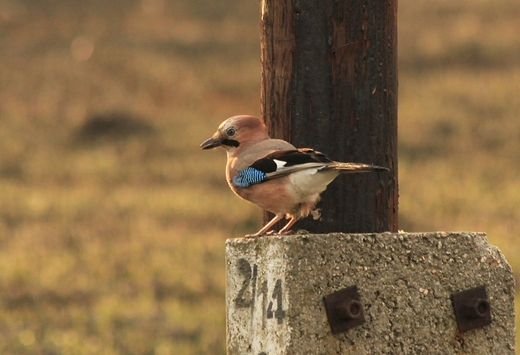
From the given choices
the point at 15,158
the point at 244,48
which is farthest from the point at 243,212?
the point at 244,48

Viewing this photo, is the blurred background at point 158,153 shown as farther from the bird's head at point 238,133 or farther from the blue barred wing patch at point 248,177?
the blue barred wing patch at point 248,177

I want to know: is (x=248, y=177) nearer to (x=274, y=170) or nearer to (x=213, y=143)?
(x=274, y=170)

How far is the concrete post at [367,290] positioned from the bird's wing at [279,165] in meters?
0.43

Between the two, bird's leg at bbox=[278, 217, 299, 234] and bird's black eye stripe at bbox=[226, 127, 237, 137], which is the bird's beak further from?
bird's leg at bbox=[278, 217, 299, 234]

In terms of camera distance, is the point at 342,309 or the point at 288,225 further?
the point at 288,225

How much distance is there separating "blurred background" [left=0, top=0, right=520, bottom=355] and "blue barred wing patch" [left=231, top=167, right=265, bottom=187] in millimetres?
6649

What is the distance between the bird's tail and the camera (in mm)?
4801

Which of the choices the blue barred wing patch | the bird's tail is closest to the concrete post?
the bird's tail

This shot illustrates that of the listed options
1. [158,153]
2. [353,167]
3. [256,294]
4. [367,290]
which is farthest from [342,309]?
[158,153]

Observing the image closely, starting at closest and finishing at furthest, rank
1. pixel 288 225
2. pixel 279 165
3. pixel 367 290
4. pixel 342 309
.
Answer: pixel 342 309, pixel 367 290, pixel 279 165, pixel 288 225

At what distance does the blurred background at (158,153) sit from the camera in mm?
14070

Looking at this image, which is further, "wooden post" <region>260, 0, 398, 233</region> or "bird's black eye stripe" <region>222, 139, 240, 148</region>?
"bird's black eye stripe" <region>222, 139, 240, 148</region>

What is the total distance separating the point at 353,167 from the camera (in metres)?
4.86

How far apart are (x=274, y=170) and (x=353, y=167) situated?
461mm
